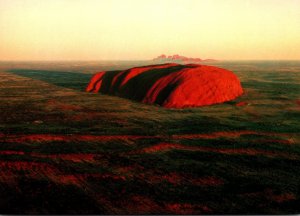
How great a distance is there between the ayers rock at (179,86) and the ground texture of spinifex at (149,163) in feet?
12.1

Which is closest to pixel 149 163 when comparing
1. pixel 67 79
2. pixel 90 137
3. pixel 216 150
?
pixel 216 150

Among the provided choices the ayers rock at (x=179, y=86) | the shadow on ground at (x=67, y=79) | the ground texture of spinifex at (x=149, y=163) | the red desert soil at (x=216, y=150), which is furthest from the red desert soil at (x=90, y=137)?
the shadow on ground at (x=67, y=79)

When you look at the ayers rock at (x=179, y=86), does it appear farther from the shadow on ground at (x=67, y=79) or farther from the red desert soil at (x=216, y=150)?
the red desert soil at (x=216, y=150)

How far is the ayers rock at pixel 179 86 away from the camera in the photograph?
19781 mm

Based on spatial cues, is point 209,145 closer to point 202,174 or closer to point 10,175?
point 202,174

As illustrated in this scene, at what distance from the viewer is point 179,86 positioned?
66.3 feet

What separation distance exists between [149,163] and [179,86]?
11852 millimetres

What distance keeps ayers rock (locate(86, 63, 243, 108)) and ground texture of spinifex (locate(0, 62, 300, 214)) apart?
3.68 meters

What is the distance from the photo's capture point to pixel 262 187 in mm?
7316

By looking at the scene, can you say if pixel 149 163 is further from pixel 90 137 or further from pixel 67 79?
pixel 67 79

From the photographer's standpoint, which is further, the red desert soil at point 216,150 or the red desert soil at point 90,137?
the red desert soil at point 90,137

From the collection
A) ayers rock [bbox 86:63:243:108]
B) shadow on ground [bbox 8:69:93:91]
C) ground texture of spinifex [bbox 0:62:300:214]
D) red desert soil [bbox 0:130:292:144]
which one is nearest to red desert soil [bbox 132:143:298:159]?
ground texture of spinifex [bbox 0:62:300:214]

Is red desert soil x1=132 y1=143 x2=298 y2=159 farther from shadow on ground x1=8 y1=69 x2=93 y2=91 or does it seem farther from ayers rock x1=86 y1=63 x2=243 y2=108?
shadow on ground x1=8 y1=69 x2=93 y2=91

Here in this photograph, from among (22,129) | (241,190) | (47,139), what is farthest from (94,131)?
(241,190)
